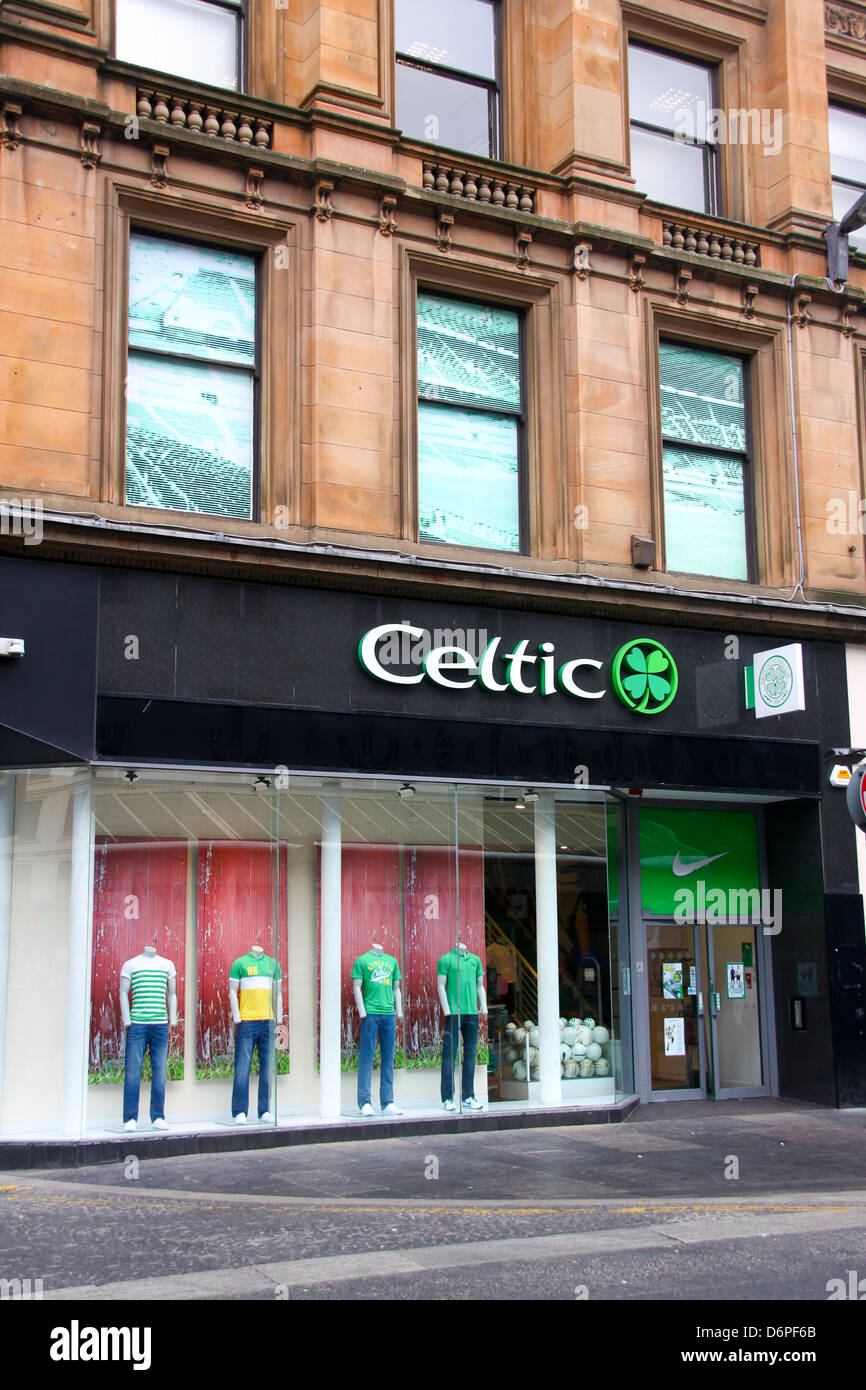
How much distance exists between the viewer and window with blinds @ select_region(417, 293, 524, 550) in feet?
51.6

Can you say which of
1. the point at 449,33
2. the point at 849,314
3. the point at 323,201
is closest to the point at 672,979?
the point at 849,314

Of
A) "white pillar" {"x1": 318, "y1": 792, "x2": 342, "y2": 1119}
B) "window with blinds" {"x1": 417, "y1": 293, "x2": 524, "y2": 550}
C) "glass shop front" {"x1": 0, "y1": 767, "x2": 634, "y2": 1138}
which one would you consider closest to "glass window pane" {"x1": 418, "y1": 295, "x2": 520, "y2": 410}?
"window with blinds" {"x1": 417, "y1": 293, "x2": 524, "y2": 550}

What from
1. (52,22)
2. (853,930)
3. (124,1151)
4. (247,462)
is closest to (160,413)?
(247,462)

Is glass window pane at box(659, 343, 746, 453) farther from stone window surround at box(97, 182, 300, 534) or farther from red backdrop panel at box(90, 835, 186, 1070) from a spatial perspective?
red backdrop panel at box(90, 835, 186, 1070)

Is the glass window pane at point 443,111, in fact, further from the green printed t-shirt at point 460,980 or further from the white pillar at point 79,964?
the green printed t-shirt at point 460,980

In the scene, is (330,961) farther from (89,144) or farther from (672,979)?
(89,144)

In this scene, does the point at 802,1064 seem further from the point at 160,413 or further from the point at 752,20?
the point at 752,20

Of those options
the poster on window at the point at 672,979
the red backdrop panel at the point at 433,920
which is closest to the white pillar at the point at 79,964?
the red backdrop panel at the point at 433,920

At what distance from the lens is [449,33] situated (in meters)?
16.9

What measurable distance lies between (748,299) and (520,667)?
6560 millimetres

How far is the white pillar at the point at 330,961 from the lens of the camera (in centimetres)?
1402

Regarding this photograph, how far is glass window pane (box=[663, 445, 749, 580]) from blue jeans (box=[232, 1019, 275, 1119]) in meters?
7.75

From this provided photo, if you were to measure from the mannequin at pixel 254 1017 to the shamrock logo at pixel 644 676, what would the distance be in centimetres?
524

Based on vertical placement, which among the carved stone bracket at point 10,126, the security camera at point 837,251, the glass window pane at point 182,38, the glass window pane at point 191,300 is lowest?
the glass window pane at point 191,300
